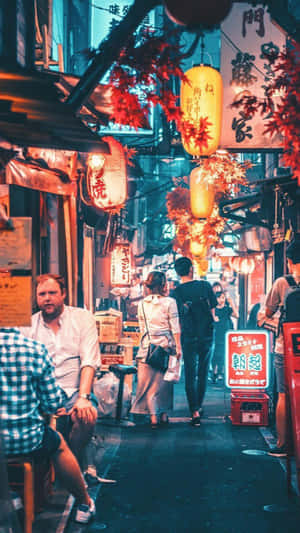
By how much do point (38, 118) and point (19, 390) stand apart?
2.66 metres

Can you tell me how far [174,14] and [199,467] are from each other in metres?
5.67

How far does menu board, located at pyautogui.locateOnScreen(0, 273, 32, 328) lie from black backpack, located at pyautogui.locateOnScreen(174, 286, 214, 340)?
23.4 ft

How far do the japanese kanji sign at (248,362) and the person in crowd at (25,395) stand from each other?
6.39 metres

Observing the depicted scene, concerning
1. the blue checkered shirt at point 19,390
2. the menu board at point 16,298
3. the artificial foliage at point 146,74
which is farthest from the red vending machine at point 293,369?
the menu board at point 16,298

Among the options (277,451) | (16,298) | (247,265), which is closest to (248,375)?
(277,451)

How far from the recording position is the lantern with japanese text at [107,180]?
40.4ft

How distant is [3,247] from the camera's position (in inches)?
211

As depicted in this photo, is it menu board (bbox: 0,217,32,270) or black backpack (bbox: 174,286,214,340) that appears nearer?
menu board (bbox: 0,217,32,270)

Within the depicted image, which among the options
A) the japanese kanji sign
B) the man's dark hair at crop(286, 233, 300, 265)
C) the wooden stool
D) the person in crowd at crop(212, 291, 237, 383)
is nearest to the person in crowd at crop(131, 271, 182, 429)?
the japanese kanji sign

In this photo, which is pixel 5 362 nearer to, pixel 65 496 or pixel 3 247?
pixel 3 247

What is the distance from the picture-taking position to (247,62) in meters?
11.3

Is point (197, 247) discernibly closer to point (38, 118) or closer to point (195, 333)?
point (195, 333)

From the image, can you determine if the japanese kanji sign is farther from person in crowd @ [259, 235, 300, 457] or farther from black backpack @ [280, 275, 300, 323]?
black backpack @ [280, 275, 300, 323]

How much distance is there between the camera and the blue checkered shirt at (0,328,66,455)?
5.61 meters
